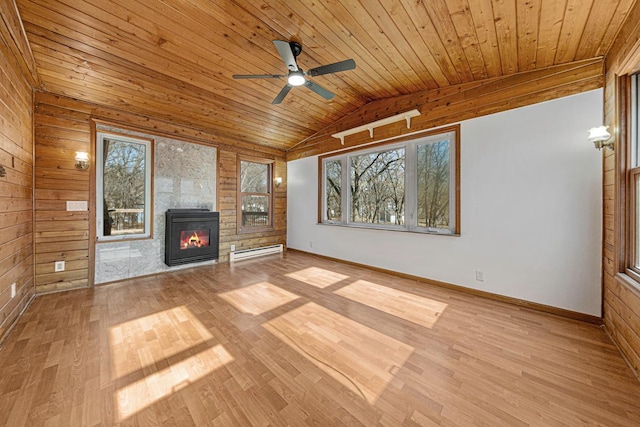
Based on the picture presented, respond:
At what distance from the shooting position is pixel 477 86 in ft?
10.9

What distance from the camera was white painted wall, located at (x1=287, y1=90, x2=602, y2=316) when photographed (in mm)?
2594

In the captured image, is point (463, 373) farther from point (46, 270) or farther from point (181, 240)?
point (46, 270)

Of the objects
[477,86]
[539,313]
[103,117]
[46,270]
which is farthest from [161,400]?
[477,86]

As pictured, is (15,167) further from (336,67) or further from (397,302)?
(397,302)

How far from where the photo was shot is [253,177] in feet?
19.2

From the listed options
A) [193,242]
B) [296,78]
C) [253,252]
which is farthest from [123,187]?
[296,78]

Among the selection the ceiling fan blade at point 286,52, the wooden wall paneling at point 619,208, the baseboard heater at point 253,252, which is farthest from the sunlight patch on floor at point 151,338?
the wooden wall paneling at point 619,208

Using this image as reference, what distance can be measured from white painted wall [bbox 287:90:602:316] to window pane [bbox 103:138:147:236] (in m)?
4.79

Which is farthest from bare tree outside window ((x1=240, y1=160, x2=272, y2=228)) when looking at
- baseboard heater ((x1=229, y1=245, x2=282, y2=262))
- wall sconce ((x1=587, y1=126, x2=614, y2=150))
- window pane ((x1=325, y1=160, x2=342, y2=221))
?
wall sconce ((x1=587, y1=126, x2=614, y2=150))

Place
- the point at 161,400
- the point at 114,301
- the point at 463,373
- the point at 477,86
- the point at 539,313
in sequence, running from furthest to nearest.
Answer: the point at 477,86, the point at 114,301, the point at 539,313, the point at 463,373, the point at 161,400

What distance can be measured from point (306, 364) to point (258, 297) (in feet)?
5.01

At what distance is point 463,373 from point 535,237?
207cm

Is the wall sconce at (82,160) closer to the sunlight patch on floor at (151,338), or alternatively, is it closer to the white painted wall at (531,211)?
the sunlight patch on floor at (151,338)

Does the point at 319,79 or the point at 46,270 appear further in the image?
the point at 319,79
